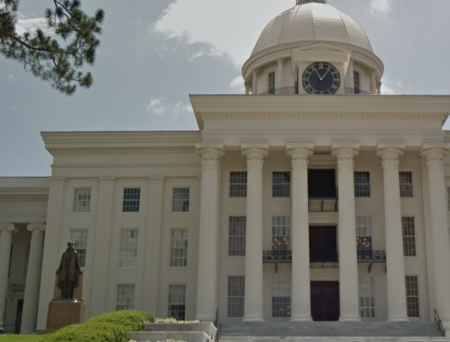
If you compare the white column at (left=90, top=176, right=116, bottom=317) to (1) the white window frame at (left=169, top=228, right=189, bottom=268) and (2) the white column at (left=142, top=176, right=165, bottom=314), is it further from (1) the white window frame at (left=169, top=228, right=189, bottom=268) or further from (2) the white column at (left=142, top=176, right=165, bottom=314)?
(1) the white window frame at (left=169, top=228, right=189, bottom=268)

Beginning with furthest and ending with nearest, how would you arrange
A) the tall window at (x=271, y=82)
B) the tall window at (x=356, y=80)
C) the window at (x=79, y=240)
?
the tall window at (x=271, y=82) → the tall window at (x=356, y=80) → the window at (x=79, y=240)

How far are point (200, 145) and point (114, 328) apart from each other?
50.2 ft

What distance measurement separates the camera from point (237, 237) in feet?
121

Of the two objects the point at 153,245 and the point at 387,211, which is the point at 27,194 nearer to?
the point at 153,245

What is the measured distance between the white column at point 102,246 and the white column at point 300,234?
428 inches

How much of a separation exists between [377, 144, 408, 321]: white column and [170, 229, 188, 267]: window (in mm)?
11311

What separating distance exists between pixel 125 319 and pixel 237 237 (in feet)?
43.8

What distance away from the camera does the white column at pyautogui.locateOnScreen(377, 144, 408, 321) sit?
3306 cm

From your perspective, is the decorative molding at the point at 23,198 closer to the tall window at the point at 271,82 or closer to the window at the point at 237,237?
the window at the point at 237,237

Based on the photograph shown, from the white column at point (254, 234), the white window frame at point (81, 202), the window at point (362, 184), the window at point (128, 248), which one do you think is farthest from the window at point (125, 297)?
the window at point (362, 184)

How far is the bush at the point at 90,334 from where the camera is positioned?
1867cm

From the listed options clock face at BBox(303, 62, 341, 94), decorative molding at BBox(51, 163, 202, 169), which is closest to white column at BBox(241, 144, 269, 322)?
decorative molding at BBox(51, 163, 202, 169)

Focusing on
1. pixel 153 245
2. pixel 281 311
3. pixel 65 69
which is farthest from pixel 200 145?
pixel 65 69

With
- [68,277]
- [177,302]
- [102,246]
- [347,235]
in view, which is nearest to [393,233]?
[347,235]
